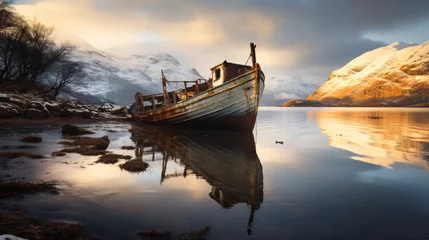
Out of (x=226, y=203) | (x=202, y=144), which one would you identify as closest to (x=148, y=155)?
(x=202, y=144)

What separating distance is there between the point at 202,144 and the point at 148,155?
185 inches

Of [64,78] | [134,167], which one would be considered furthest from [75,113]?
[134,167]

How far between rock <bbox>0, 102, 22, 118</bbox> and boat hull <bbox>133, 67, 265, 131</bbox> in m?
16.2

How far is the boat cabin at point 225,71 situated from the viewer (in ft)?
74.3

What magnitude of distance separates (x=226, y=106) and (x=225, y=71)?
3.44 m

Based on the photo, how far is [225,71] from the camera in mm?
22656

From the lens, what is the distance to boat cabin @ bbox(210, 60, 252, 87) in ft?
74.3

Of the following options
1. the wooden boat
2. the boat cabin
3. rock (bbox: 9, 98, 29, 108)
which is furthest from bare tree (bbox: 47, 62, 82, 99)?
the boat cabin

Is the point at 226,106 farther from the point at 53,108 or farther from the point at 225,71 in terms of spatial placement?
the point at 53,108

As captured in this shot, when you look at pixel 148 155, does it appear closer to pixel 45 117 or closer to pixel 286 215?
pixel 286 215

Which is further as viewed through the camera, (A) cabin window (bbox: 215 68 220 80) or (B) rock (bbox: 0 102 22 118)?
(B) rock (bbox: 0 102 22 118)

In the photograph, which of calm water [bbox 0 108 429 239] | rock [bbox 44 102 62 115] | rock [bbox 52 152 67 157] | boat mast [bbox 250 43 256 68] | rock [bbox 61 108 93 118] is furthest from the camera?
rock [bbox 61 108 93 118]

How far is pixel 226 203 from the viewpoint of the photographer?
6.66m

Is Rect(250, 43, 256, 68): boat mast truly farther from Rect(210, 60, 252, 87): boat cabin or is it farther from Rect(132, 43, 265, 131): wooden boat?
Rect(210, 60, 252, 87): boat cabin
